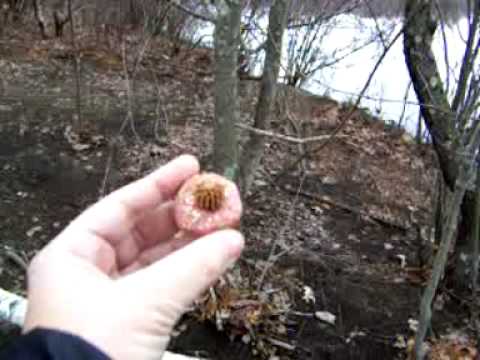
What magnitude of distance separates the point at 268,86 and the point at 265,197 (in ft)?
Answer: 5.42

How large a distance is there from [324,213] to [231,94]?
2224 millimetres

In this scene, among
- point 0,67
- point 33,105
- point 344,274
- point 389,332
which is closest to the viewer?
point 389,332

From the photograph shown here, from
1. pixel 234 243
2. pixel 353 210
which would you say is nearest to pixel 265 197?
pixel 353 210

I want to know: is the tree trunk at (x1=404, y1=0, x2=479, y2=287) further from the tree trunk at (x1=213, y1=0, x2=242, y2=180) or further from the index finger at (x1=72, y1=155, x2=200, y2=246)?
the index finger at (x1=72, y1=155, x2=200, y2=246)

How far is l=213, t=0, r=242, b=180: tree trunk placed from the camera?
2227mm

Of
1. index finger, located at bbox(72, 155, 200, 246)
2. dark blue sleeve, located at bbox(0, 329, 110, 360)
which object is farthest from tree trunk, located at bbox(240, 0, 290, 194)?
dark blue sleeve, located at bbox(0, 329, 110, 360)

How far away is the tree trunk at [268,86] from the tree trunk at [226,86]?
0.45 meters

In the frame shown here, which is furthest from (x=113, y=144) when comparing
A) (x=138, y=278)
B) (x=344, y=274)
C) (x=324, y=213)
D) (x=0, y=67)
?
(x=138, y=278)

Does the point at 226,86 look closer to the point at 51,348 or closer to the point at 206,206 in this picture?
the point at 206,206

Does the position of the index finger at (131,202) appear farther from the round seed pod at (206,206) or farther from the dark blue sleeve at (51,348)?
the dark blue sleeve at (51,348)

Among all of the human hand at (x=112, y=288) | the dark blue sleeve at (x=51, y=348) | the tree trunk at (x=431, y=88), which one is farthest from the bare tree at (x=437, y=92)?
the dark blue sleeve at (x=51, y=348)

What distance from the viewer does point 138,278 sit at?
1.14 meters

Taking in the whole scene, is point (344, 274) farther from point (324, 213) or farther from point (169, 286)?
point (169, 286)

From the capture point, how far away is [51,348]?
39.6 inches
